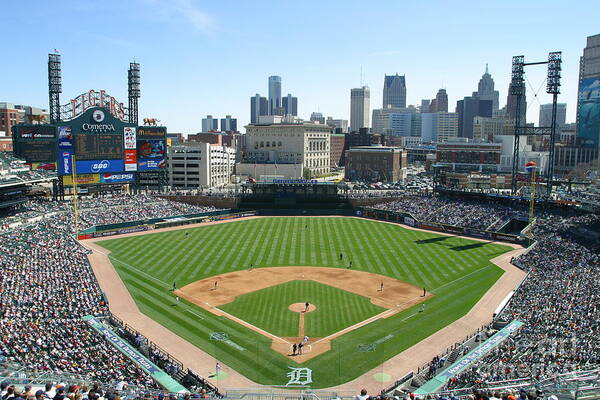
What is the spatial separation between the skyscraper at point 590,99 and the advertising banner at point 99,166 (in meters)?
123

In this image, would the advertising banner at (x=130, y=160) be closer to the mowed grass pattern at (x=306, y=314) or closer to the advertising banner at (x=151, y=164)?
the advertising banner at (x=151, y=164)

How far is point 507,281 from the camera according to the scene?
4459 centimetres

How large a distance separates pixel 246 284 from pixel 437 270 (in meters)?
18.6

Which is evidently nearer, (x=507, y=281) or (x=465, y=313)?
(x=465, y=313)

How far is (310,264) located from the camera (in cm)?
5097

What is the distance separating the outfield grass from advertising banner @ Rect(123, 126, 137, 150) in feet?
61.8

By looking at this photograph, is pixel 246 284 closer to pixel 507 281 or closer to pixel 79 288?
pixel 79 288

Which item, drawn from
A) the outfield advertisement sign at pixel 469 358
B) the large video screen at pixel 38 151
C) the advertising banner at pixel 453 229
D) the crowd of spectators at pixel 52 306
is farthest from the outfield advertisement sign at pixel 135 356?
the advertising banner at pixel 453 229

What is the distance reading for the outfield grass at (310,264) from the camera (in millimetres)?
29656

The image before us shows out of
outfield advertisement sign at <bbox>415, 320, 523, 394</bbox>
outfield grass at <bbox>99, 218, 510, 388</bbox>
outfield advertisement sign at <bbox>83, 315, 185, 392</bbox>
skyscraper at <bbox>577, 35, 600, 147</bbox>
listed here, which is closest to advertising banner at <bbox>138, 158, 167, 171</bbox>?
outfield grass at <bbox>99, 218, 510, 388</bbox>

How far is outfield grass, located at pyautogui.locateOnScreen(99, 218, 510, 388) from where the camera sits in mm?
29656

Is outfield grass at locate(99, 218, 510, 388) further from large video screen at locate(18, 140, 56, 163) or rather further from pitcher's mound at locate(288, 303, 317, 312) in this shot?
large video screen at locate(18, 140, 56, 163)

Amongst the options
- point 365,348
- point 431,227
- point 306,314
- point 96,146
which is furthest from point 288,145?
point 365,348

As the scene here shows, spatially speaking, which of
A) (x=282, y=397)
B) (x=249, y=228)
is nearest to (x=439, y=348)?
(x=282, y=397)
